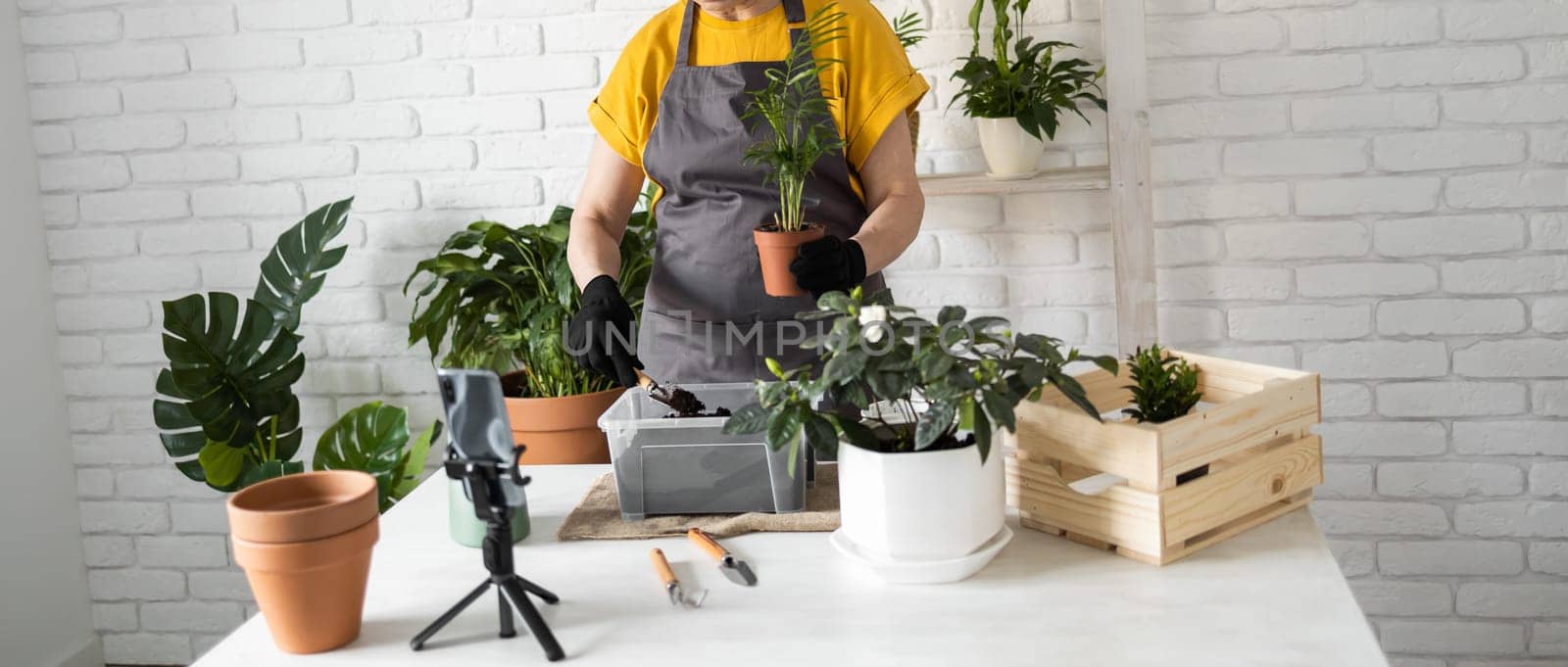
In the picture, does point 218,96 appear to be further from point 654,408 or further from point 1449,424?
point 1449,424

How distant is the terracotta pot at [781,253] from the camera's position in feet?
6.23

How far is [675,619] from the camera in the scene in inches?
51.4

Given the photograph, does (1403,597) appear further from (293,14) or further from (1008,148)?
(293,14)

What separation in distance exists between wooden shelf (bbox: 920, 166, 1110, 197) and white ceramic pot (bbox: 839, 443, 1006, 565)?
1.46m

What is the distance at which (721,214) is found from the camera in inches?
88.5

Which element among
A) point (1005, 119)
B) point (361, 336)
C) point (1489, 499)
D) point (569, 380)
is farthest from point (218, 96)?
point (1489, 499)

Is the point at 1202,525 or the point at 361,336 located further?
the point at 361,336

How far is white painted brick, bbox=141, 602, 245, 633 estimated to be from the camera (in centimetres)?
339

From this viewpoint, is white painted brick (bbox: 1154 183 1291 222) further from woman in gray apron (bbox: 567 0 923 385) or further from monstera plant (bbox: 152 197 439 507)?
monstera plant (bbox: 152 197 439 507)

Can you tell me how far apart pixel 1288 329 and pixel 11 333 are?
3040mm

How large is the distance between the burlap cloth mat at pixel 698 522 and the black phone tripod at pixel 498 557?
0.76 ft

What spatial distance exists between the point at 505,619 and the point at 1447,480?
2.39 m

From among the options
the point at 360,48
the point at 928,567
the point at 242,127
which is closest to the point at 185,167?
the point at 242,127

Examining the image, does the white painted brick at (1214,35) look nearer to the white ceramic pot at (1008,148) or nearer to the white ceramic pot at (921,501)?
the white ceramic pot at (1008,148)
